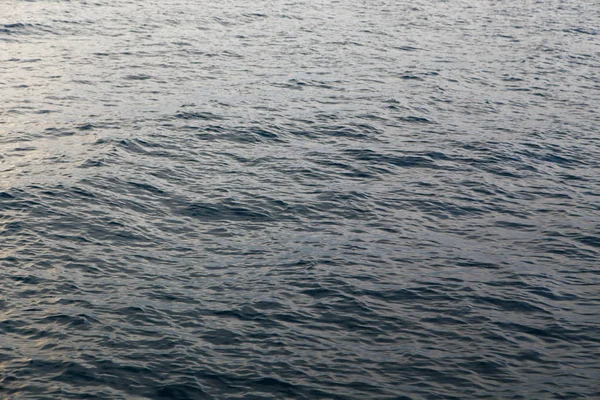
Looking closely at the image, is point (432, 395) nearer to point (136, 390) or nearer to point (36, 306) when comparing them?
point (136, 390)

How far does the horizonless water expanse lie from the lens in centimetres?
2281

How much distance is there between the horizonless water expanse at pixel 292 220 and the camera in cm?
2281

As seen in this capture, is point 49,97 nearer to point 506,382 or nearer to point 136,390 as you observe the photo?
point 136,390

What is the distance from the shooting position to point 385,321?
25.2 meters

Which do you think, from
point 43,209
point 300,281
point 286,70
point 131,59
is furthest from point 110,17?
point 300,281

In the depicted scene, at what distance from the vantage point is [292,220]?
104ft

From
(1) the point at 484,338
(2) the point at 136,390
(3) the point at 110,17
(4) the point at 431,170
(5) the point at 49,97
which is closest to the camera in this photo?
(2) the point at 136,390

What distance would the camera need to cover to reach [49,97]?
1736 inches

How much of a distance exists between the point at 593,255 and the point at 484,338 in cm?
809

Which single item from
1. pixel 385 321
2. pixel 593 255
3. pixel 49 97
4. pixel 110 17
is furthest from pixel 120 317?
pixel 110 17

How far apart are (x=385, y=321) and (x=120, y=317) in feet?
27.0

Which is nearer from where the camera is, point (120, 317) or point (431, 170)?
point (120, 317)

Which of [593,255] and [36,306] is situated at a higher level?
[593,255]

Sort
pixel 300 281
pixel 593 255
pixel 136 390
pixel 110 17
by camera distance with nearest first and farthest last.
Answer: pixel 136 390 < pixel 300 281 < pixel 593 255 < pixel 110 17
